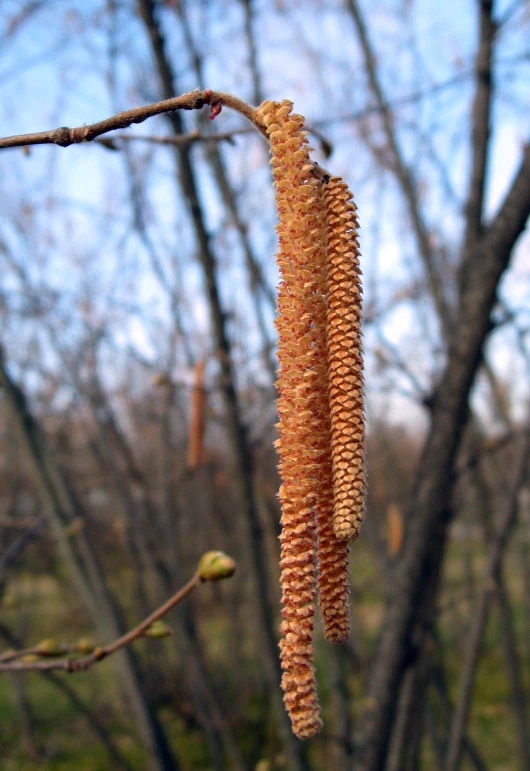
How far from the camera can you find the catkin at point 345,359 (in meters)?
0.77

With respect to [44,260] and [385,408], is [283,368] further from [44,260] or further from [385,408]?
[385,408]

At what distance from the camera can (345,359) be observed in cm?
82

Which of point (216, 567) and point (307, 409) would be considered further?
point (216, 567)

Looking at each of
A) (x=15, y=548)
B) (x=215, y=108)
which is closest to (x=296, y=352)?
(x=215, y=108)

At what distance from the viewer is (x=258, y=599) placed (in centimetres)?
245

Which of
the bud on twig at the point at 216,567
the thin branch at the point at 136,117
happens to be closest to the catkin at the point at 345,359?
the thin branch at the point at 136,117

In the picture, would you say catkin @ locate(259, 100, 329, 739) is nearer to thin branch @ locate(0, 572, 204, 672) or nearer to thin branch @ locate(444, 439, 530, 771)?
thin branch @ locate(0, 572, 204, 672)

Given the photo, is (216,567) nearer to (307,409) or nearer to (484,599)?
(307,409)

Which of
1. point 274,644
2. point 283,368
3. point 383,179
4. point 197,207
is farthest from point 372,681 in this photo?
point 383,179

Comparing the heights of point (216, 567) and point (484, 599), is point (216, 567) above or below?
above

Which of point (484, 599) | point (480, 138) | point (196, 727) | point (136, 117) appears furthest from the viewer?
point (196, 727)

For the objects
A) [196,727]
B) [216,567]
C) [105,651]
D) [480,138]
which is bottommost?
[196,727]

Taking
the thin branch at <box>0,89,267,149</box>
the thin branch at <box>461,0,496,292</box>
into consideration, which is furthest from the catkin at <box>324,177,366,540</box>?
the thin branch at <box>461,0,496,292</box>

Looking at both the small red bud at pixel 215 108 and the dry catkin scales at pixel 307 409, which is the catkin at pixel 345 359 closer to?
the dry catkin scales at pixel 307 409
